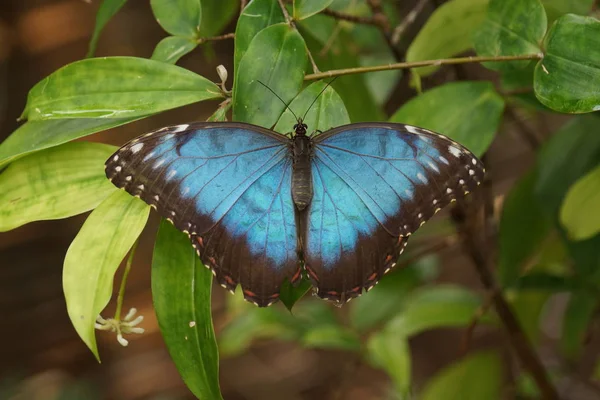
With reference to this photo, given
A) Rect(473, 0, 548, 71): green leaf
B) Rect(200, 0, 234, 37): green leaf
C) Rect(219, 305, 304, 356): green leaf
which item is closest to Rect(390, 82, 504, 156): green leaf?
Rect(473, 0, 548, 71): green leaf

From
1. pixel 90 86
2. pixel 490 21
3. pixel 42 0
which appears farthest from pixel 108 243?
pixel 42 0

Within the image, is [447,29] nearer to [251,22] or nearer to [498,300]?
[251,22]

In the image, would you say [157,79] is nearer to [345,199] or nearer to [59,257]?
[345,199]

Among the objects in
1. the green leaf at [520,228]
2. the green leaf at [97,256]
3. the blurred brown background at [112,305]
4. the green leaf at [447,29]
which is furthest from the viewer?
the blurred brown background at [112,305]

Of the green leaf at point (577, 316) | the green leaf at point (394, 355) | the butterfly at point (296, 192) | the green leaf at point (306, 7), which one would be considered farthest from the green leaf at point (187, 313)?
the green leaf at point (577, 316)

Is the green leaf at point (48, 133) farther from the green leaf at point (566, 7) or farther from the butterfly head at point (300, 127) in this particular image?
the green leaf at point (566, 7)

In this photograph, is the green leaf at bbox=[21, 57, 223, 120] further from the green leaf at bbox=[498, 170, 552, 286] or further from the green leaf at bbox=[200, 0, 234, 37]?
the green leaf at bbox=[498, 170, 552, 286]
